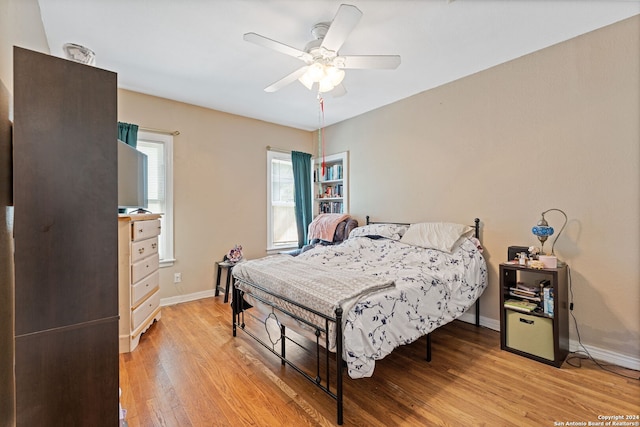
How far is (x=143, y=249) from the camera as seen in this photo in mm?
2738

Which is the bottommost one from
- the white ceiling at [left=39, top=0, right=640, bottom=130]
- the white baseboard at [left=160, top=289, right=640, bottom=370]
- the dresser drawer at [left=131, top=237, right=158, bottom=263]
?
the white baseboard at [left=160, top=289, right=640, bottom=370]

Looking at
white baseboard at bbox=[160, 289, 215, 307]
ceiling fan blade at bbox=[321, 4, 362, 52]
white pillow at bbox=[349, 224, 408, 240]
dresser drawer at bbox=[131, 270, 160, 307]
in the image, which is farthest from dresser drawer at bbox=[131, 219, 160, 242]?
white pillow at bbox=[349, 224, 408, 240]

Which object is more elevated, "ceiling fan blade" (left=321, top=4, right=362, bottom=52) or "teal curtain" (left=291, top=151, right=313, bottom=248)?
"ceiling fan blade" (left=321, top=4, right=362, bottom=52)

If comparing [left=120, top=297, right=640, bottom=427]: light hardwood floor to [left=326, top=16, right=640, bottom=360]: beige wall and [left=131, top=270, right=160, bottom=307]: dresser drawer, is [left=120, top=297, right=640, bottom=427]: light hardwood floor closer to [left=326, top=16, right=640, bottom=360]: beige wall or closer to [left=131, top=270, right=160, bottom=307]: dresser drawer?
[left=131, top=270, right=160, bottom=307]: dresser drawer

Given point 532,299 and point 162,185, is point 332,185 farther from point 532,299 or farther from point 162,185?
point 532,299

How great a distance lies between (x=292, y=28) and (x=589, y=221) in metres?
2.87

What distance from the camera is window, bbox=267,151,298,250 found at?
182 inches

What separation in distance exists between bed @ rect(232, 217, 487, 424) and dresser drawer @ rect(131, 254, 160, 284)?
867 millimetres

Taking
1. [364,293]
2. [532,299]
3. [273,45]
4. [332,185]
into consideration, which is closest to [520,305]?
[532,299]

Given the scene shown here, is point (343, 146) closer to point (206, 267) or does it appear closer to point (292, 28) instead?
point (292, 28)

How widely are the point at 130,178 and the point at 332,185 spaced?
302cm

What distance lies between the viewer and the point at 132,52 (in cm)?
254

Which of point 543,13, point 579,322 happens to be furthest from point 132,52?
point 579,322

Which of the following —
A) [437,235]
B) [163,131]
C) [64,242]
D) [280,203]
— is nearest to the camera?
[64,242]
